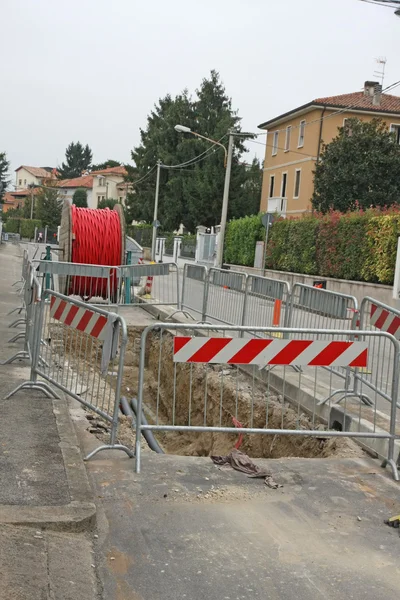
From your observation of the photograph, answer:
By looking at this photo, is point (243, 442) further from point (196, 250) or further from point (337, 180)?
point (196, 250)

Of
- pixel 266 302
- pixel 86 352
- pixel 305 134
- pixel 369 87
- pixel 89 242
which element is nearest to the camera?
pixel 86 352

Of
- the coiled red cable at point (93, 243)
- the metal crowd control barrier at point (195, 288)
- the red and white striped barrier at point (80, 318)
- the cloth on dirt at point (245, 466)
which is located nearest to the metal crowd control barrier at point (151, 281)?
the metal crowd control barrier at point (195, 288)

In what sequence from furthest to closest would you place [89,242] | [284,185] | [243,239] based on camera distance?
[284,185] < [243,239] < [89,242]

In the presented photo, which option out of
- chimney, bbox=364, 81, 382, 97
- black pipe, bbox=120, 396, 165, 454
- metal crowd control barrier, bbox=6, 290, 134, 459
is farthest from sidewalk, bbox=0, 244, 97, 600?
chimney, bbox=364, 81, 382, 97

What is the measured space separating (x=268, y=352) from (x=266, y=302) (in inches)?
188

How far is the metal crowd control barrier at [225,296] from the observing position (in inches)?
465

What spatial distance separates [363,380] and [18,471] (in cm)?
404

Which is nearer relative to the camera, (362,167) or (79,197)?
(362,167)

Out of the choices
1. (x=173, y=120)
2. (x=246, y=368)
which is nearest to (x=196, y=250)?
(x=173, y=120)

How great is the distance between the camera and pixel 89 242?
16516 millimetres

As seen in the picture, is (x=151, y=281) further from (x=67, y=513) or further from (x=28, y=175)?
(x=28, y=175)

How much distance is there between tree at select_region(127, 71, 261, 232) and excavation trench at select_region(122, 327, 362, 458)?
47.3 meters

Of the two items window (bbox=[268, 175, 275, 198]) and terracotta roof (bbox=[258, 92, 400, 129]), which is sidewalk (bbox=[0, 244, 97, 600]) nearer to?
terracotta roof (bbox=[258, 92, 400, 129])

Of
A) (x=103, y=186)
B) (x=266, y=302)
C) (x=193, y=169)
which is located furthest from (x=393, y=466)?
(x=103, y=186)
